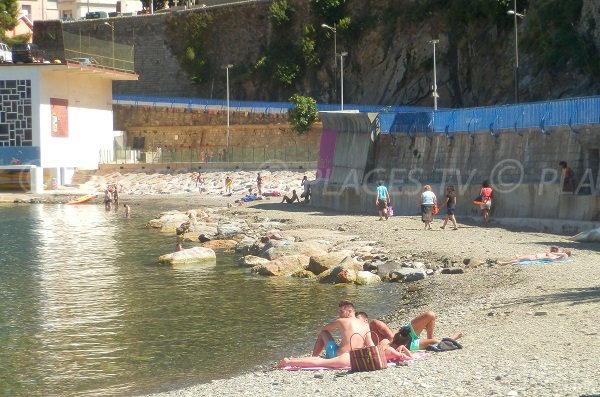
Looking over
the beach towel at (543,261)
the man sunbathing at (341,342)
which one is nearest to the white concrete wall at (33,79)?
the beach towel at (543,261)

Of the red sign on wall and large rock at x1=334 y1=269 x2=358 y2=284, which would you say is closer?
large rock at x1=334 y1=269 x2=358 y2=284

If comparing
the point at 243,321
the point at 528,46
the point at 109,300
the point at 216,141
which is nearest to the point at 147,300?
the point at 109,300

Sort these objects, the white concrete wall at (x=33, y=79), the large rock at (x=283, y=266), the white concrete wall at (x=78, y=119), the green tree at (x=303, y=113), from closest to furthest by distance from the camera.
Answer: the large rock at (x=283, y=266) → the white concrete wall at (x=33, y=79) → the white concrete wall at (x=78, y=119) → the green tree at (x=303, y=113)

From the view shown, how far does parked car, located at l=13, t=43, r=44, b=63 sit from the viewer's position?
65500 millimetres

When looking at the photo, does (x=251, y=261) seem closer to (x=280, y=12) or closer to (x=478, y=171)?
(x=478, y=171)

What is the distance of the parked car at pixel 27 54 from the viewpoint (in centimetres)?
6550

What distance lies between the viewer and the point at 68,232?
41.2 m

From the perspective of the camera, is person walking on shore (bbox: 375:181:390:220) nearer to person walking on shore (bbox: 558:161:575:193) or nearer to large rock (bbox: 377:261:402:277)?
person walking on shore (bbox: 558:161:575:193)

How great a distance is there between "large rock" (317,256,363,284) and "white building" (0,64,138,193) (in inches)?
1719

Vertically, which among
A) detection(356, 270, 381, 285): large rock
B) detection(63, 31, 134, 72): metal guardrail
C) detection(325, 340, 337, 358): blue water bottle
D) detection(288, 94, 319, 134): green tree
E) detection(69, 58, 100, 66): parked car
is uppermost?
detection(63, 31, 134, 72): metal guardrail

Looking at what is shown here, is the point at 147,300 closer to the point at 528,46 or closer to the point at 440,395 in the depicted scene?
the point at 440,395

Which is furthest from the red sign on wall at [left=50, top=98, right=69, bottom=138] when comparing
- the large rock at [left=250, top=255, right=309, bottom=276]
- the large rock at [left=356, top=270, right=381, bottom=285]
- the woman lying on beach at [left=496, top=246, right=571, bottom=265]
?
the woman lying on beach at [left=496, top=246, right=571, bottom=265]

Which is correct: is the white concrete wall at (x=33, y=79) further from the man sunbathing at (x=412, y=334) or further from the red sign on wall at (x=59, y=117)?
the man sunbathing at (x=412, y=334)

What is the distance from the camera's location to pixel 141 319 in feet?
66.1
